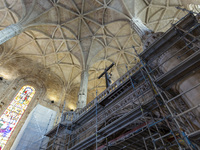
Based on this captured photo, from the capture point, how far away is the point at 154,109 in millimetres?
5090

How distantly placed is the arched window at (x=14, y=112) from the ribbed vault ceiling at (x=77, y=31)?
3.90m

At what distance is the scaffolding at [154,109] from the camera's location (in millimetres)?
4079

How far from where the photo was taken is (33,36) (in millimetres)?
15375

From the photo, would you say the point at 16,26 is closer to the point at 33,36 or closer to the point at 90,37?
the point at 33,36

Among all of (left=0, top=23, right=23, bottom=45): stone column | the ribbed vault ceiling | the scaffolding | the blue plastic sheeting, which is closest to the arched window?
the blue plastic sheeting

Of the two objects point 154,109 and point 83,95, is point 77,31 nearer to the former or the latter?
point 83,95

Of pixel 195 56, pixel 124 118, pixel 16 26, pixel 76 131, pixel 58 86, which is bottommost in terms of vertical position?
pixel 124 118

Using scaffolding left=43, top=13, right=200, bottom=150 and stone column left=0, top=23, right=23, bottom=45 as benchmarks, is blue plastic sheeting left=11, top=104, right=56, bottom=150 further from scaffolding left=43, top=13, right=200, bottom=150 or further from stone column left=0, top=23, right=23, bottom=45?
stone column left=0, top=23, right=23, bottom=45

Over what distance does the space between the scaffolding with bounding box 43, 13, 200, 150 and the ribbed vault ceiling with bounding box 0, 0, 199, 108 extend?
739 centimetres

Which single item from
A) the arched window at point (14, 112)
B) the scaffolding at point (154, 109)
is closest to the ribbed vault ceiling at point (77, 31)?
the arched window at point (14, 112)

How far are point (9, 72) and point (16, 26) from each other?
6.05m

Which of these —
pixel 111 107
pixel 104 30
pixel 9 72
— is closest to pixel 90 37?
pixel 104 30

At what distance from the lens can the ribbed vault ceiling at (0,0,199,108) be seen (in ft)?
43.2

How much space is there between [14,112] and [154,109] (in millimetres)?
12559
